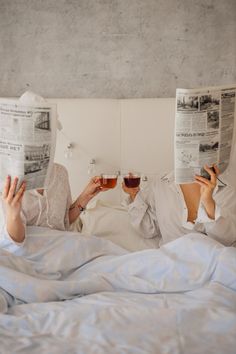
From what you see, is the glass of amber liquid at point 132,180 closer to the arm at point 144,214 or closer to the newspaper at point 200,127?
the arm at point 144,214

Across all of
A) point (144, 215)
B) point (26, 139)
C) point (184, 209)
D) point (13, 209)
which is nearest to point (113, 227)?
point (144, 215)

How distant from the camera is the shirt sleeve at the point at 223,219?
6.33 feet

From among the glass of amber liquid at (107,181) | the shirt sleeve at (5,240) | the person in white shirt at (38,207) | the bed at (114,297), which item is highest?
the glass of amber liquid at (107,181)

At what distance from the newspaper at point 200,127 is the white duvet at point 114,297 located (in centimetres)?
30

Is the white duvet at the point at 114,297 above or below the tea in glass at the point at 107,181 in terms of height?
below

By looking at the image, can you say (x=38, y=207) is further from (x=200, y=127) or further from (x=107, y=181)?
(x=200, y=127)

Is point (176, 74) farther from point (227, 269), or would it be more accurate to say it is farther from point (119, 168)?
point (227, 269)

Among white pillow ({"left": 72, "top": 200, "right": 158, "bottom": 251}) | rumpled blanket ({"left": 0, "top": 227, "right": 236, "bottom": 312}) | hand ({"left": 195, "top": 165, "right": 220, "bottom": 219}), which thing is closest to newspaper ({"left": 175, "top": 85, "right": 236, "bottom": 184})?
hand ({"left": 195, "top": 165, "right": 220, "bottom": 219})

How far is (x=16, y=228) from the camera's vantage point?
1787mm

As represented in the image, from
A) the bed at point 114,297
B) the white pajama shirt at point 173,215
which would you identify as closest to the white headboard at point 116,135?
the white pajama shirt at point 173,215

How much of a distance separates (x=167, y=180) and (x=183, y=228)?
0.83ft

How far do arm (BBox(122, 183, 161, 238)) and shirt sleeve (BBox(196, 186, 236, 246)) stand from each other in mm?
308

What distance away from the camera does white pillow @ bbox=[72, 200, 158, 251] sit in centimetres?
222

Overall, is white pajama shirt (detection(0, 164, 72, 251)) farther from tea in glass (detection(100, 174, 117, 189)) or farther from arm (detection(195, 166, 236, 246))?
arm (detection(195, 166, 236, 246))
